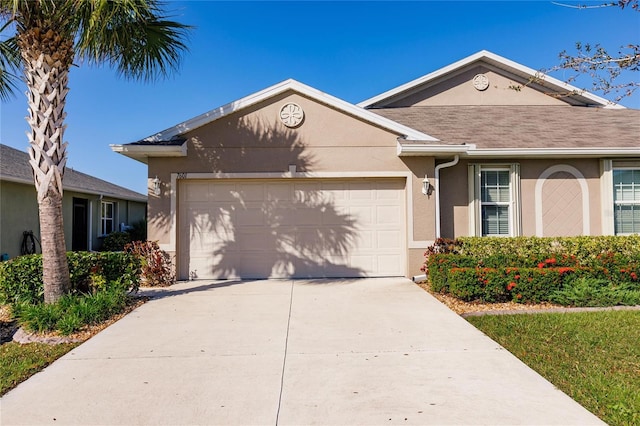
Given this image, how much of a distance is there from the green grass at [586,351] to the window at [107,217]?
15.5 m

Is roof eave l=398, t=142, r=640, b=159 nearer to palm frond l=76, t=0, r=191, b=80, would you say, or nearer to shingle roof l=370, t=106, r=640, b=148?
shingle roof l=370, t=106, r=640, b=148

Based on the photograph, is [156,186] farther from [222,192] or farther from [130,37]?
[130,37]

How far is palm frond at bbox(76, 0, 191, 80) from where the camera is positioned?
220 inches

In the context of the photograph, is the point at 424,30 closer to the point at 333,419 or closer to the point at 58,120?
the point at 58,120

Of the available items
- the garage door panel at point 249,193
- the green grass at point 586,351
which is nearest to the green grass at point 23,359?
the garage door panel at point 249,193

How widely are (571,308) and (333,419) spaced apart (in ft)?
17.8

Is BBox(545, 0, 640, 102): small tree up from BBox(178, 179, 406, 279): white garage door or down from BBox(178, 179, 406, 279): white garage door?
up

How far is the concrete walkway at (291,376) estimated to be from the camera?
306 cm

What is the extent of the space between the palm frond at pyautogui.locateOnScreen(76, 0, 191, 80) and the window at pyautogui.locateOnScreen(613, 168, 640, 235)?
423 inches

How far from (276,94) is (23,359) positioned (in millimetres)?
6614

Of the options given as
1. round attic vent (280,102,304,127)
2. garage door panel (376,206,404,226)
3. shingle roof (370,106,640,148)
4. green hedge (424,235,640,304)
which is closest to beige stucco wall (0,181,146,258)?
round attic vent (280,102,304,127)

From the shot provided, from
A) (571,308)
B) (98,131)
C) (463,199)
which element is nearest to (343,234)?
(463,199)

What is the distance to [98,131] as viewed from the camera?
13312mm

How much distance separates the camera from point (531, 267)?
286 inches
